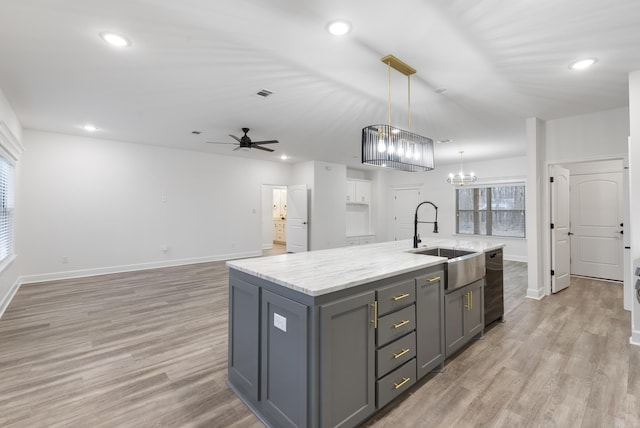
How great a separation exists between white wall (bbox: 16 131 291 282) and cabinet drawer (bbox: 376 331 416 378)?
5864 mm

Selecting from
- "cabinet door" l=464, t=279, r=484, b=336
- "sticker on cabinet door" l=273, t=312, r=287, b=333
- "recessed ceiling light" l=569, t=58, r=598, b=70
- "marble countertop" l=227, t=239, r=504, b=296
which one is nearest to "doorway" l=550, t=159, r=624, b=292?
"recessed ceiling light" l=569, t=58, r=598, b=70

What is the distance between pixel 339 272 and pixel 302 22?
1814 millimetres

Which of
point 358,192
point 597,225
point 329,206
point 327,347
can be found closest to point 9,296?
point 327,347

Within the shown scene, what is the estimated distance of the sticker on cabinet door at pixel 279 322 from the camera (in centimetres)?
167

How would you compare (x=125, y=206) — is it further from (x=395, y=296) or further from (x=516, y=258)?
(x=516, y=258)

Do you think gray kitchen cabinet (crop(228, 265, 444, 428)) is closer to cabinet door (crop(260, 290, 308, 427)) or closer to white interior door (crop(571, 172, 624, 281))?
cabinet door (crop(260, 290, 308, 427))

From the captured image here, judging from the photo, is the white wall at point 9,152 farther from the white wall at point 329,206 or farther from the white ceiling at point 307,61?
the white wall at point 329,206

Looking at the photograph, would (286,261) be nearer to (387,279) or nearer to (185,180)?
(387,279)

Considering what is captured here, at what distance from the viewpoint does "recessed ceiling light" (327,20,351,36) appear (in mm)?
2190

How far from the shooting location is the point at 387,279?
75.7 inches

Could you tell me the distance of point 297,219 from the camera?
829cm

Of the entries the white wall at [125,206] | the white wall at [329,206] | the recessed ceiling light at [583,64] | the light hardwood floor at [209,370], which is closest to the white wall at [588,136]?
the recessed ceiling light at [583,64]

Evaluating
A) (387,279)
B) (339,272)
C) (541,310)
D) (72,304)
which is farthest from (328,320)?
(72,304)

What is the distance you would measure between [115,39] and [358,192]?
7.65 metres
